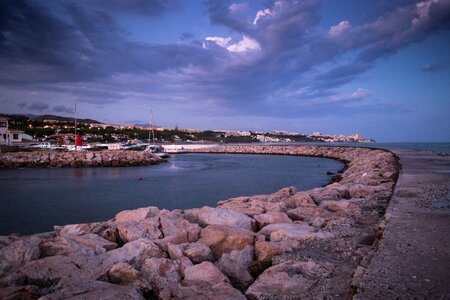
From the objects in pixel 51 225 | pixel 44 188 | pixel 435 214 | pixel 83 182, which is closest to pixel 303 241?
pixel 435 214

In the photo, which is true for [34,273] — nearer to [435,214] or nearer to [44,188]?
[435,214]

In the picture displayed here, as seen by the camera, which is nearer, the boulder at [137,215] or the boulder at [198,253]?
the boulder at [198,253]

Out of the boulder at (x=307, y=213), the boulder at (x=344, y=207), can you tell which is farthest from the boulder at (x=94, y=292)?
the boulder at (x=344, y=207)

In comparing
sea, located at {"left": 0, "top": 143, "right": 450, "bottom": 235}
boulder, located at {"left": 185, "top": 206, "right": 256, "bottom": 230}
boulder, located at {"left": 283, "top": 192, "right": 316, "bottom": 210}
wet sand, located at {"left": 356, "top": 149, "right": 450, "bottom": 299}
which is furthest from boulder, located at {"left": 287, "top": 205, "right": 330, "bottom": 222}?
sea, located at {"left": 0, "top": 143, "right": 450, "bottom": 235}

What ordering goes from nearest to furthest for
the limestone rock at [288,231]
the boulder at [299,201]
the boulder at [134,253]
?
the boulder at [134,253] < the limestone rock at [288,231] < the boulder at [299,201]

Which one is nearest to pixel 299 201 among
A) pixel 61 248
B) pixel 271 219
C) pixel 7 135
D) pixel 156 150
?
pixel 271 219

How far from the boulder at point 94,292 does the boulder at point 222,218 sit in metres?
2.48

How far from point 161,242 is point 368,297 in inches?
112

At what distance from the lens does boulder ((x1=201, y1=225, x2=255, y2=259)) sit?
422 cm

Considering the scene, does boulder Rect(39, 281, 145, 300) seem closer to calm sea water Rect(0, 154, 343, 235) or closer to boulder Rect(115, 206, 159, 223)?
boulder Rect(115, 206, 159, 223)

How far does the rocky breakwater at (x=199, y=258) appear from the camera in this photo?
9.82ft

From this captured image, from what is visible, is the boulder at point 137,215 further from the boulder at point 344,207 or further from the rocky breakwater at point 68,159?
the rocky breakwater at point 68,159

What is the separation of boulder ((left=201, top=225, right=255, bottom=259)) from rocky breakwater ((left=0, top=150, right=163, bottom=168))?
1052 inches

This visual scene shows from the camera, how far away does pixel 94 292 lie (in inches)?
111
